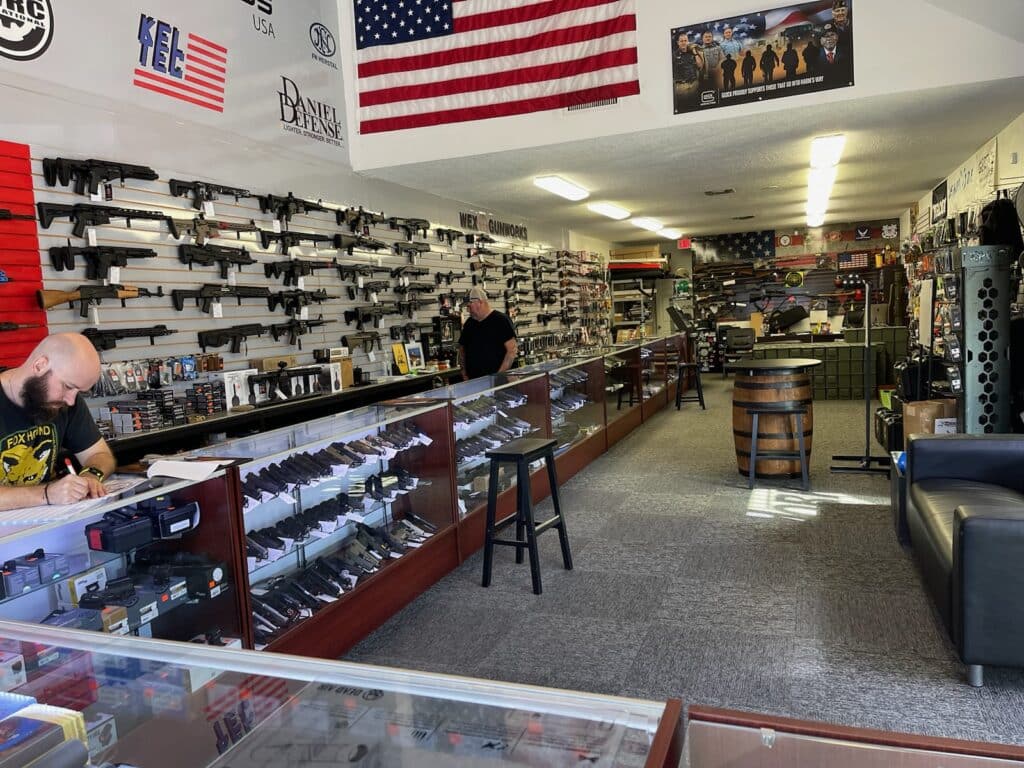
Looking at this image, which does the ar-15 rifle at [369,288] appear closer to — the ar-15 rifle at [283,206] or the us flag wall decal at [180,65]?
the ar-15 rifle at [283,206]

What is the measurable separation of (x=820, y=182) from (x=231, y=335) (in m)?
7.62

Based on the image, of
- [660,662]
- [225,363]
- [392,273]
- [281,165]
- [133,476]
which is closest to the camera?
[133,476]

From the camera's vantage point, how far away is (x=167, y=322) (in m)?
5.20

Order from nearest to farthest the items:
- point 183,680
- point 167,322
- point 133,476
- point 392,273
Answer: point 183,680 < point 133,476 < point 167,322 < point 392,273

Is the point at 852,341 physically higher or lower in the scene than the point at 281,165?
lower

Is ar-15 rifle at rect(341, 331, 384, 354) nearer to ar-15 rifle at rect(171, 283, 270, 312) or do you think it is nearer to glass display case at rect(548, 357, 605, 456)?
ar-15 rifle at rect(171, 283, 270, 312)

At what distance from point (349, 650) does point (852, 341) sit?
1006 centimetres

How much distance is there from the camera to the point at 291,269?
629cm

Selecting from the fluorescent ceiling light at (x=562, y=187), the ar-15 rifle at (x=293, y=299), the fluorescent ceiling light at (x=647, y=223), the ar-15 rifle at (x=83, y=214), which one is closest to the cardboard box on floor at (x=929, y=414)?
the fluorescent ceiling light at (x=562, y=187)

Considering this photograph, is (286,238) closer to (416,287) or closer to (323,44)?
(416,287)

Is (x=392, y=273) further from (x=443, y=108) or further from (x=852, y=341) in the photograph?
(x=852, y=341)

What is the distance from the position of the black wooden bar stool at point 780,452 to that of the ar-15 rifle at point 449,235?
4433 mm

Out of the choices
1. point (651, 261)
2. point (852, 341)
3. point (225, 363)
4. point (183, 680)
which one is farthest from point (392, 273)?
point (651, 261)

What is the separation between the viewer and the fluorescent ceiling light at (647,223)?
12.7 metres
